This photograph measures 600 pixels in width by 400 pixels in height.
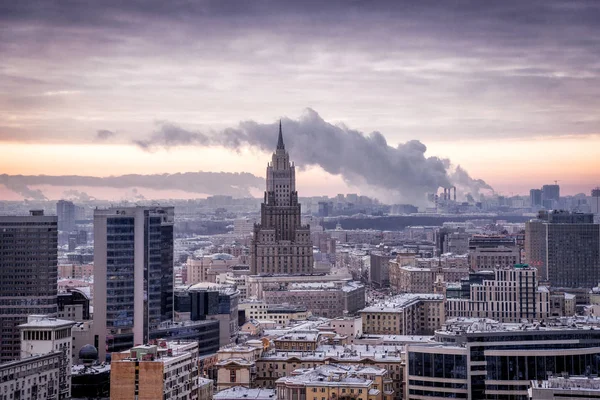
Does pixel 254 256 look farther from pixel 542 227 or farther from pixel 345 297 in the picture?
pixel 542 227

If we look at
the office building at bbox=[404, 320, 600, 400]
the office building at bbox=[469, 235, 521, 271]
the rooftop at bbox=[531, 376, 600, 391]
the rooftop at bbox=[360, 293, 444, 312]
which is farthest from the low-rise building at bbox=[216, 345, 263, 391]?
the office building at bbox=[469, 235, 521, 271]

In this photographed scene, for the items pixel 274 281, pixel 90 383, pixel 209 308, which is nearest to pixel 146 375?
pixel 90 383

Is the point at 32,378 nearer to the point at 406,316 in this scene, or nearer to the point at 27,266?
the point at 27,266

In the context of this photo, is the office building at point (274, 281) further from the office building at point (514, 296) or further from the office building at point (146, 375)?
the office building at point (146, 375)

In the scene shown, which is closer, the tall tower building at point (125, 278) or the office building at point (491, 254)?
the tall tower building at point (125, 278)

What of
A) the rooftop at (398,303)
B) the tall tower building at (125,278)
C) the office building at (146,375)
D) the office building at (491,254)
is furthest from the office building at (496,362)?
the office building at (491,254)

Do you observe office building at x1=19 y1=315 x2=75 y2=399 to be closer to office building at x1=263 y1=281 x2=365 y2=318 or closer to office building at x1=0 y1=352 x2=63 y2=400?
office building at x1=0 y1=352 x2=63 y2=400
